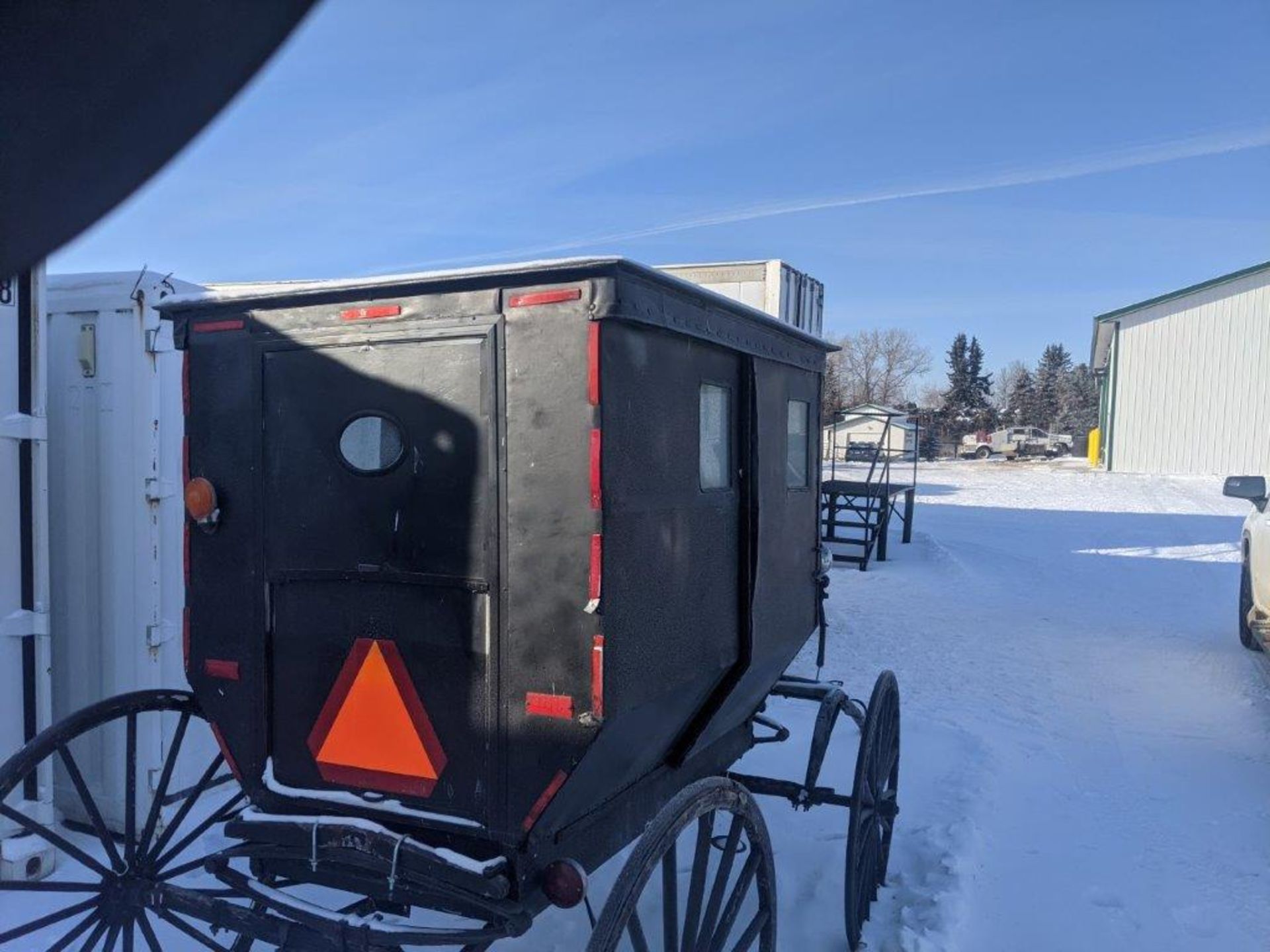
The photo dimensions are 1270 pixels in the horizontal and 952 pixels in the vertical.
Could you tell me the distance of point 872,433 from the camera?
2956cm

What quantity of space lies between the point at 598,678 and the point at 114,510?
3096mm

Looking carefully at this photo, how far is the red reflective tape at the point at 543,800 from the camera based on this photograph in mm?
2275

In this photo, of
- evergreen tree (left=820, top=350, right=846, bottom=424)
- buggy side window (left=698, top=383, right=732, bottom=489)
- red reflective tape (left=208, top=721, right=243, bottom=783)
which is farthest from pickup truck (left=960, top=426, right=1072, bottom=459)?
red reflective tape (left=208, top=721, right=243, bottom=783)

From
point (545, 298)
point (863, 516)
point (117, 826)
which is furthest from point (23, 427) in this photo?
point (863, 516)

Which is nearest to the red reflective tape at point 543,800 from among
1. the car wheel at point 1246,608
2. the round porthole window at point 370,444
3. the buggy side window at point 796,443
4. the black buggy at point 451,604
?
the black buggy at point 451,604

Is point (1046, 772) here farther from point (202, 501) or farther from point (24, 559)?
point (24, 559)

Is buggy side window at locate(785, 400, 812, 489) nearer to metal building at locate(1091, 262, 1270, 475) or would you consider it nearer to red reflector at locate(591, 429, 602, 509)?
red reflector at locate(591, 429, 602, 509)

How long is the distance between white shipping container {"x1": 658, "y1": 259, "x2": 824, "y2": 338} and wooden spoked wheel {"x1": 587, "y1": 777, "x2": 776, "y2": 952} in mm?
5290

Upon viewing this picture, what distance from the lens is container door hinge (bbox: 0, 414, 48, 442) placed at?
12.5ft

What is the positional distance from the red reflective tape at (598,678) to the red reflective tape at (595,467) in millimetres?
331

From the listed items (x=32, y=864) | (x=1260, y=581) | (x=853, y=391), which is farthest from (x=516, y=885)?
(x=853, y=391)

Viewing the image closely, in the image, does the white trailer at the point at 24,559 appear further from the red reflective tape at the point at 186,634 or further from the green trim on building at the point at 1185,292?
the green trim on building at the point at 1185,292

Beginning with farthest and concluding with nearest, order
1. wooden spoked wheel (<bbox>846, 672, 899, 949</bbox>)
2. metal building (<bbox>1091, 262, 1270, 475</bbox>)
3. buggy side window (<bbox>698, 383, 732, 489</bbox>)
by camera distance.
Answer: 1. metal building (<bbox>1091, 262, 1270, 475</bbox>)
2. wooden spoked wheel (<bbox>846, 672, 899, 949</bbox>)
3. buggy side window (<bbox>698, 383, 732, 489</bbox>)

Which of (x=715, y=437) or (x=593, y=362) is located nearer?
(x=593, y=362)
